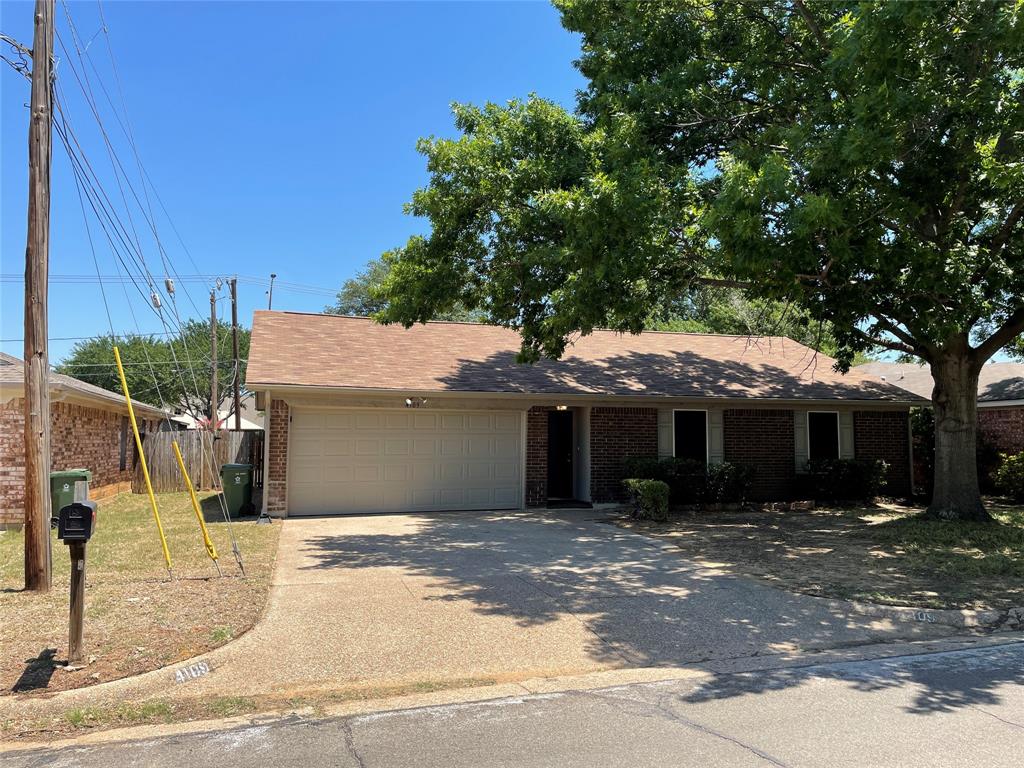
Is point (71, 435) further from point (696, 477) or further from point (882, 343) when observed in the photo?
point (882, 343)

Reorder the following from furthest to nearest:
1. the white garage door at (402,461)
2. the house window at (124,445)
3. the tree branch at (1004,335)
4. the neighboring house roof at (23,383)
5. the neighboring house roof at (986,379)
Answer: the house window at (124,445), the neighboring house roof at (986,379), the white garage door at (402,461), the neighboring house roof at (23,383), the tree branch at (1004,335)

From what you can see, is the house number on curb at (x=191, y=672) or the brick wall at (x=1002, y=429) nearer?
the house number on curb at (x=191, y=672)

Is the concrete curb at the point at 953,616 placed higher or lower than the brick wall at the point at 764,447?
lower

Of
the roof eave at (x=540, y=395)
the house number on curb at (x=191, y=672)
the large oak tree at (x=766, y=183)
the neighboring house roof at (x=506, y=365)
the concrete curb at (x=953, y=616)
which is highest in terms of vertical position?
the large oak tree at (x=766, y=183)

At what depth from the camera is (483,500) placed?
52.2ft

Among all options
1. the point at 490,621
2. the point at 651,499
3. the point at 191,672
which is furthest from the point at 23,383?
the point at 651,499

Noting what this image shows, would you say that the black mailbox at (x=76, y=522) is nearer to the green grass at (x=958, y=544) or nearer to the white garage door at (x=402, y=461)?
the white garage door at (x=402, y=461)

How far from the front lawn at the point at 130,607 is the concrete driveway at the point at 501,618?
→ 16.5 inches

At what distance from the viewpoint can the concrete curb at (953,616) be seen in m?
7.23

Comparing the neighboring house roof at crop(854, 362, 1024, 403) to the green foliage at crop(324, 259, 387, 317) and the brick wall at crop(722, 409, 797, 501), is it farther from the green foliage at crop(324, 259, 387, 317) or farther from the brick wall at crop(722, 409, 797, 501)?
the green foliage at crop(324, 259, 387, 317)

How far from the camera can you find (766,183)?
8273 mm

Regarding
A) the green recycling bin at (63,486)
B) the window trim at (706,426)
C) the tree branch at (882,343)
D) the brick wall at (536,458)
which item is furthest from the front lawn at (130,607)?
the tree branch at (882,343)

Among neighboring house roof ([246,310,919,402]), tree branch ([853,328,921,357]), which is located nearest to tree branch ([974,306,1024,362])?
tree branch ([853,328,921,357])

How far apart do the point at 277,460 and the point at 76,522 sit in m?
8.95
